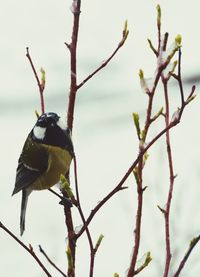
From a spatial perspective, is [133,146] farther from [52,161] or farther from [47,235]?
[52,161]

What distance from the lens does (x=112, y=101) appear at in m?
7.66

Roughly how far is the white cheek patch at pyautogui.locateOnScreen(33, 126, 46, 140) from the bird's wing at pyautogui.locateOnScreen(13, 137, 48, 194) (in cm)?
9

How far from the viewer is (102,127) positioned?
24.9 ft

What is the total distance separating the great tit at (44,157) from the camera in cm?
211

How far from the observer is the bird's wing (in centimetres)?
240

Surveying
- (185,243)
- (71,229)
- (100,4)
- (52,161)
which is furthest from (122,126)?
(100,4)

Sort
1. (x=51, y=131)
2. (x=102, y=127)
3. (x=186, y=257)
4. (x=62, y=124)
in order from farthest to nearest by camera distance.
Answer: (x=102, y=127), (x=51, y=131), (x=62, y=124), (x=186, y=257)

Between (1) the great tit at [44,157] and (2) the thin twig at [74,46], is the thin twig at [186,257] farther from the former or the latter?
(1) the great tit at [44,157]

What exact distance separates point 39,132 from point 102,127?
529 centimetres

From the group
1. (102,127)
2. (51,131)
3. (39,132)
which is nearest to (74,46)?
(51,131)

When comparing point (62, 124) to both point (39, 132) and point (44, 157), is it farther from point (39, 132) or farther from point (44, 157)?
point (44, 157)

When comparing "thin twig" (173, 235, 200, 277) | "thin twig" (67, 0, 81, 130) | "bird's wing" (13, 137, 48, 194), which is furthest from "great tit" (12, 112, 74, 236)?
"thin twig" (173, 235, 200, 277)

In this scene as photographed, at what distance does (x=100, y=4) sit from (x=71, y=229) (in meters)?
13.0

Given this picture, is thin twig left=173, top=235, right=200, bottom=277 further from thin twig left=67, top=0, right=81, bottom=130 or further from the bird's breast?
the bird's breast
